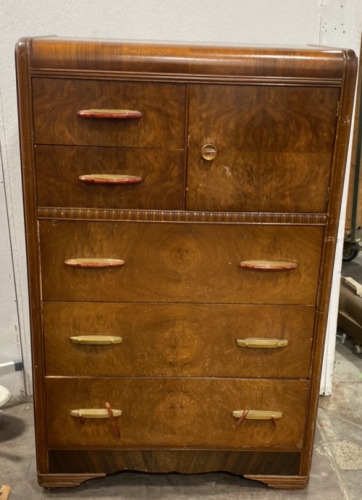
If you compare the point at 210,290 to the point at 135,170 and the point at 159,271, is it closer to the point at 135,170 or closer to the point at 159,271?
the point at 159,271

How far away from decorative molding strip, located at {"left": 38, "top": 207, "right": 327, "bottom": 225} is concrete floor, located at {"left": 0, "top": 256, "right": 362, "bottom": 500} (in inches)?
33.5

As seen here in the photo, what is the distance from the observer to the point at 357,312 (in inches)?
105

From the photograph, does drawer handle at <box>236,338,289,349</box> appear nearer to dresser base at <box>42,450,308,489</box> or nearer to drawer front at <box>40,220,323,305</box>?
drawer front at <box>40,220,323,305</box>

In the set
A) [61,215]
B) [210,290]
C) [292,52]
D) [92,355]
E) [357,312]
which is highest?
[292,52]

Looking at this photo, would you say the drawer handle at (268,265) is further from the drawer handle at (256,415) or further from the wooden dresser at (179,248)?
the drawer handle at (256,415)

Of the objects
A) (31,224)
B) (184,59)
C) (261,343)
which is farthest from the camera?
(261,343)

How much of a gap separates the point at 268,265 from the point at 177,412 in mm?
514

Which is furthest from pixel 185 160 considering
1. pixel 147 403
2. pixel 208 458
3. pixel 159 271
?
pixel 208 458

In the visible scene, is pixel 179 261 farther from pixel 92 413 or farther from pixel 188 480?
pixel 188 480

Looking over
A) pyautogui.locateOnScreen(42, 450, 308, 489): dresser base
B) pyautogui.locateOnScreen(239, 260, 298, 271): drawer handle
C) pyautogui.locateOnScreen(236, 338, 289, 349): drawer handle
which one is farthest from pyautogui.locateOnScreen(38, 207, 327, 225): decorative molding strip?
pyautogui.locateOnScreen(42, 450, 308, 489): dresser base

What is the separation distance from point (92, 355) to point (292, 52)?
3.13 feet

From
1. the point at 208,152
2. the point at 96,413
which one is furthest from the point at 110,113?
the point at 96,413

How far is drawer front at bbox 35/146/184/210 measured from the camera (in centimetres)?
147

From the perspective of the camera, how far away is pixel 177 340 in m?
1.63
